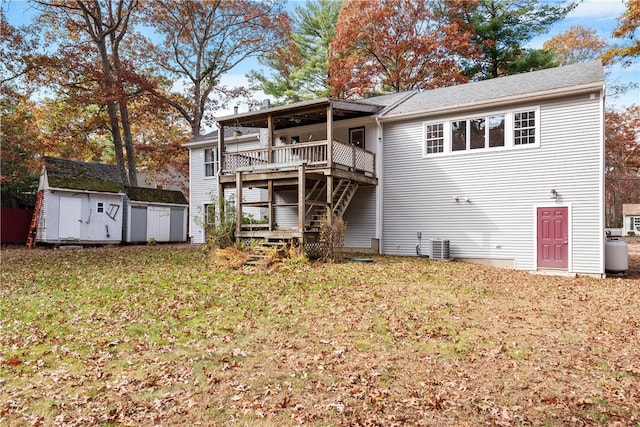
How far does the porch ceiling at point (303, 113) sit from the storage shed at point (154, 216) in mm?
9674

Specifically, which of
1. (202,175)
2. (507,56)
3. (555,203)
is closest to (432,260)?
(555,203)

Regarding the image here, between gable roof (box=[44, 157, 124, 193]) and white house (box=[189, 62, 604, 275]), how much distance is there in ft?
29.8

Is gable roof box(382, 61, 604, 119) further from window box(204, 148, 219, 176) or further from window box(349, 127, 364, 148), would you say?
window box(204, 148, 219, 176)

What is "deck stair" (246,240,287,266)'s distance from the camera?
11.7 meters

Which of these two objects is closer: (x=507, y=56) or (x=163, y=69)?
(x=507, y=56)

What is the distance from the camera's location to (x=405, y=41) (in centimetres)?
2547

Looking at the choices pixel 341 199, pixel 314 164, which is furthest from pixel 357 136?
pixel 341 199

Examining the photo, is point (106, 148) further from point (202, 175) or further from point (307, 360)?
point (307, 360)

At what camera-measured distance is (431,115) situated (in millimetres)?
14477

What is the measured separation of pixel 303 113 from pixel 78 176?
582 inches

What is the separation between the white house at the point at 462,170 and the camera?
39.7ft

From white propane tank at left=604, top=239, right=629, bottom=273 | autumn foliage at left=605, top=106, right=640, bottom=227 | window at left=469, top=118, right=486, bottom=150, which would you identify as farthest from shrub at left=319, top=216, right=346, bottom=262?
autumn foliage at left=605, top=106, right=640, bottom=227

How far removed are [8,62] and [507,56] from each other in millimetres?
28410

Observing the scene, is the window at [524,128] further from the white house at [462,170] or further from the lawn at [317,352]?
the lawn at [317,352]
